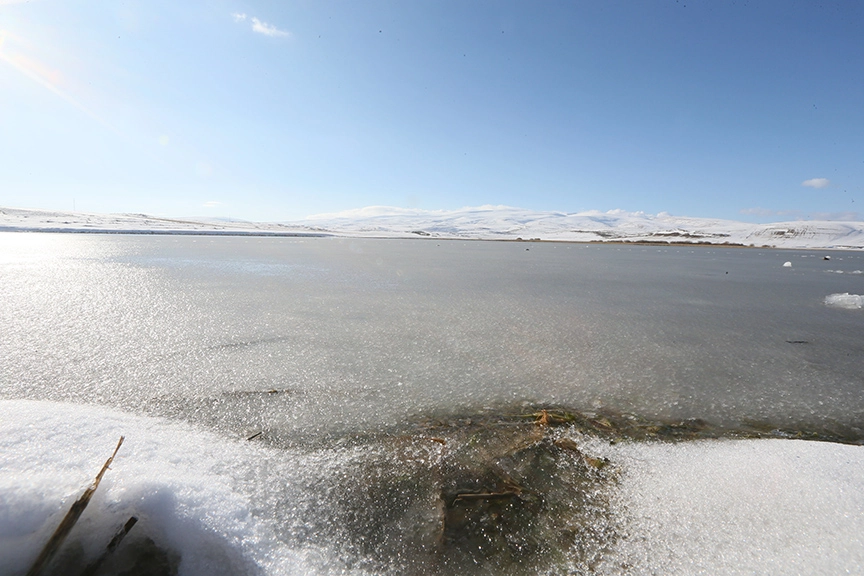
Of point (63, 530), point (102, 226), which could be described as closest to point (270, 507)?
point (63, 530)

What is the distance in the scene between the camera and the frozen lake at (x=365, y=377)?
1.50 metres

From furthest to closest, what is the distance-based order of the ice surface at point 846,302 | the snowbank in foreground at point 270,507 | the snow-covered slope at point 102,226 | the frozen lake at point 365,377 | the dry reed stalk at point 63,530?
the snow-covered slope at point 102,226, the ice surface at point 846,302, the frozen lake at point 365,377, the snowbank in foreground at point 270,507, the dry reed stalk at point 63,530

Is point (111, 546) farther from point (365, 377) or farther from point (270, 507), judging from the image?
point (365, 377)

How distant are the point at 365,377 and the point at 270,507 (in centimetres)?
142

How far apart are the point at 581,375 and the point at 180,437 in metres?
2.63

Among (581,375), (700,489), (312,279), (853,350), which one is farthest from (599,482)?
(312,279)

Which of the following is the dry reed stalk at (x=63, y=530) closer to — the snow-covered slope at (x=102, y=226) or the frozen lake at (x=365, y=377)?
the frozen lake at (x=365, y=377)

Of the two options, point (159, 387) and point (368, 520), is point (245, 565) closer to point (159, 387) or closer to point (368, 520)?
point (368, 520)

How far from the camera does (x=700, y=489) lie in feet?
5.54

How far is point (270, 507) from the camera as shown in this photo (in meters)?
1.53

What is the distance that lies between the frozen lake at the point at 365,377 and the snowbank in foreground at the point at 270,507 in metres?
0.01

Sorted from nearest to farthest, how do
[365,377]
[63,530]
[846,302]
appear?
[63,530], [365,377], [846,302]

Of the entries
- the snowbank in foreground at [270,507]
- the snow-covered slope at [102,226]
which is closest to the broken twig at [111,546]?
the snowbank in foreground at [270,507]

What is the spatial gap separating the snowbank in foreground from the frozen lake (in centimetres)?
1
